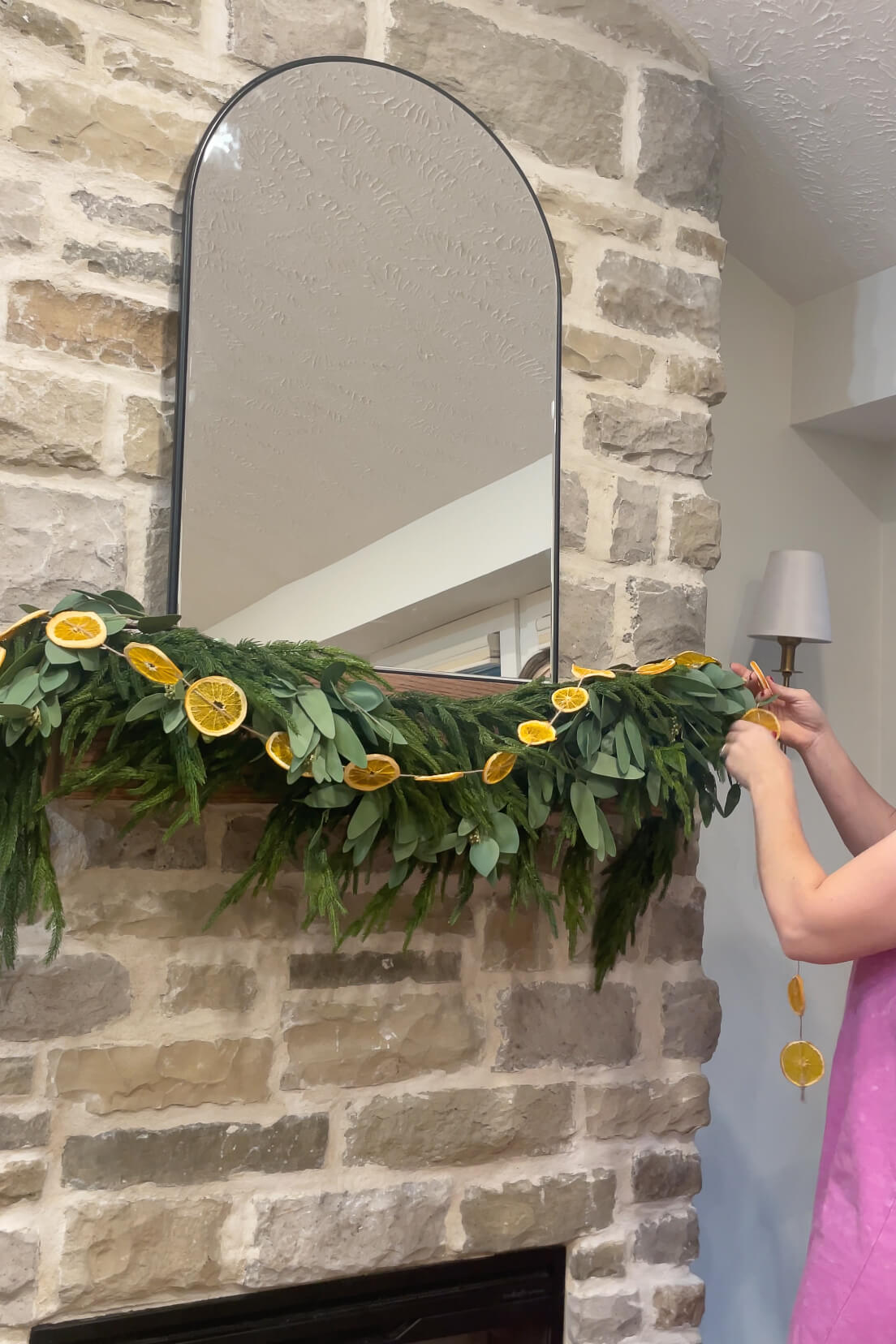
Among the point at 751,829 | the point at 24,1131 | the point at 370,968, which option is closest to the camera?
the point at 24,1131

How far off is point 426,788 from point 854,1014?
616 millimetres

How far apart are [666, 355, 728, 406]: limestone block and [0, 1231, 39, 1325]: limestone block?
1517mm

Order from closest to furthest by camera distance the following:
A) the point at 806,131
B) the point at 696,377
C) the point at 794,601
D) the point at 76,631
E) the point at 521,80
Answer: the point at 76,631 → the point at 521,80 → the point at 696,377 → the point at 806,131 → the point at 794,601

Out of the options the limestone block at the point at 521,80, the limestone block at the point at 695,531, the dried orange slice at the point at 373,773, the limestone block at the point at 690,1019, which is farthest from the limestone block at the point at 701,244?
the limestone block at the point at 690,1019

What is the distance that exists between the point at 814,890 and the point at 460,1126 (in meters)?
0.61

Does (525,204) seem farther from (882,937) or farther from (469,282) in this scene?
(882,937)

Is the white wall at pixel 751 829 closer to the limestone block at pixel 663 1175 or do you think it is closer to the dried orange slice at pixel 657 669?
the limestone block at pixel 663 1175

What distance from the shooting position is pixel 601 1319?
157 cm

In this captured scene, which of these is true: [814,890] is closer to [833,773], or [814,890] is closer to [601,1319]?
[833,773]

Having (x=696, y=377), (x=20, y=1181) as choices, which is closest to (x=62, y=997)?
(x=20, y=1181)

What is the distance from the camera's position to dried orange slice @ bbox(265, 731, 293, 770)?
119 cm

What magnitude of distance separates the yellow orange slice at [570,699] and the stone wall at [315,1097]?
34 centimetres

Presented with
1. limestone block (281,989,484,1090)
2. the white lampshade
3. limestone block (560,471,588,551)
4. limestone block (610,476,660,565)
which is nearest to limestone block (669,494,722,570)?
limestone block (610,476,660,565)

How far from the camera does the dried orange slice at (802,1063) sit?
58.0 inches
